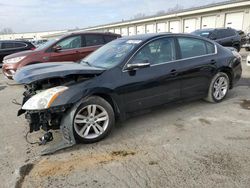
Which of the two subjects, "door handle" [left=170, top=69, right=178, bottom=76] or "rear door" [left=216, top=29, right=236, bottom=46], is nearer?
"door handle" [left=170, top=69, right=178, bottom=76]

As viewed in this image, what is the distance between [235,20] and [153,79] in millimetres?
24623

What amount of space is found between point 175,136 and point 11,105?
167 inches

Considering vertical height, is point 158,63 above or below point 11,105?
above

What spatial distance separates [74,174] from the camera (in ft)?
9.39

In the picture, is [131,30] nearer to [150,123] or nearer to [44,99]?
[150,123]

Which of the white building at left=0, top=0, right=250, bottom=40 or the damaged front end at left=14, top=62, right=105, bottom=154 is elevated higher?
the white building at left=0, top=0, right=250, bottom=40

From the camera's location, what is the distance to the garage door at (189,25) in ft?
99.4

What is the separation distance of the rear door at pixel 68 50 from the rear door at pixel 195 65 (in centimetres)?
454

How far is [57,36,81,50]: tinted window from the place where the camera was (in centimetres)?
802

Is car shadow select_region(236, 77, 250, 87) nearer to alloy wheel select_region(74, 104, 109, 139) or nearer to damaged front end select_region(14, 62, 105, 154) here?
alloy wheel select_region(74, 104, 109, 139)

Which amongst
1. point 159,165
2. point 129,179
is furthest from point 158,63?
point 129,179

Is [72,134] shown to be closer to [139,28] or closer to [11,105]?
[11,105]

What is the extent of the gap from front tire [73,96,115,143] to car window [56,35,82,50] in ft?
16.6

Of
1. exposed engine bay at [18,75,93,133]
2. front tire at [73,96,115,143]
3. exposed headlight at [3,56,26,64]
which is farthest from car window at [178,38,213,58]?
exposed headlight at [3,56,26,64]
